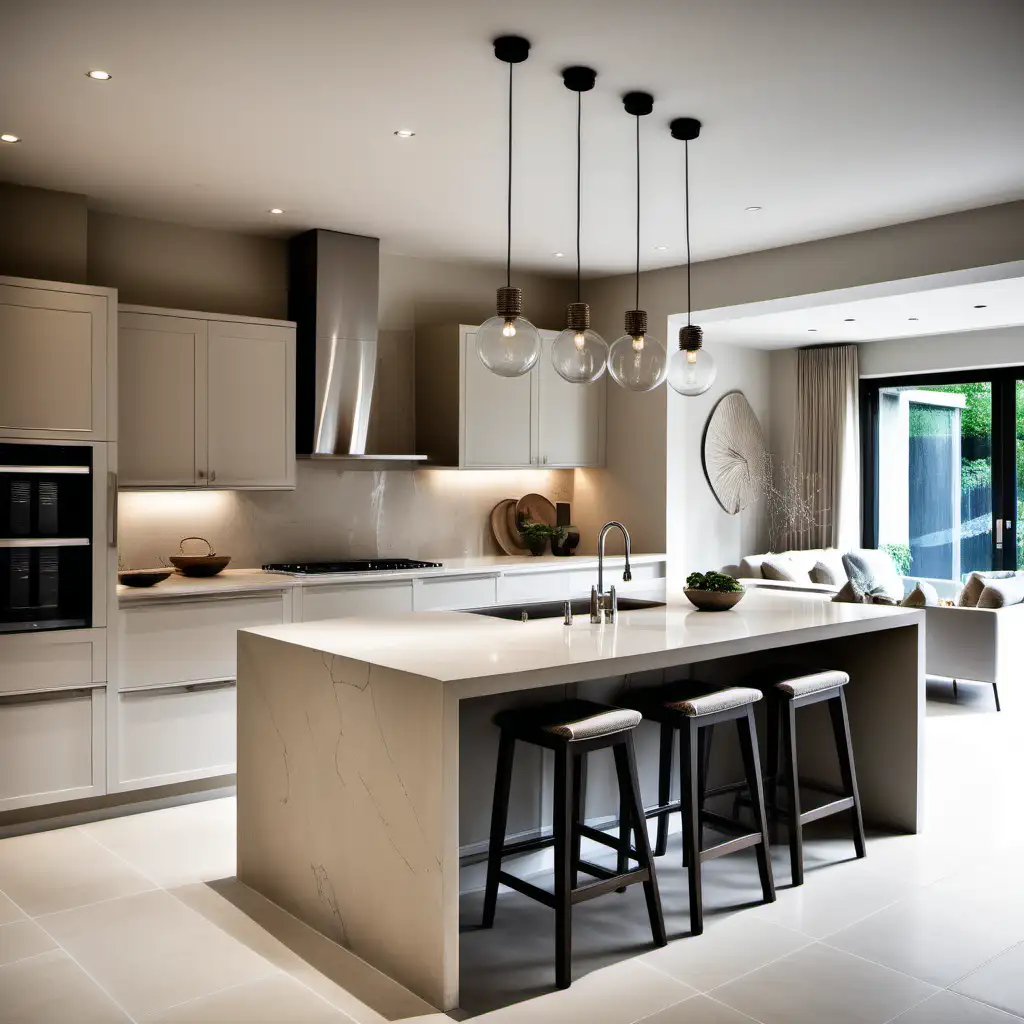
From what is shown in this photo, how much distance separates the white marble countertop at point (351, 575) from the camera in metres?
4.46

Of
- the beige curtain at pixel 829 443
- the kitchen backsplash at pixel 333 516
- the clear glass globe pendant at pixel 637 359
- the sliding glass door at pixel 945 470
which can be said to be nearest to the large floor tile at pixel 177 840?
the kitchen backsplash at pixel 333 516

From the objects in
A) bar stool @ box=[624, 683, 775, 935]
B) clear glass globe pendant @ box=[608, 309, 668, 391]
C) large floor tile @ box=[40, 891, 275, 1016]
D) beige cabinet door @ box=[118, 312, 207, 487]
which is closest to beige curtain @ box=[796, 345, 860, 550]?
bar stool @ box=[624, 683, 775, 935]

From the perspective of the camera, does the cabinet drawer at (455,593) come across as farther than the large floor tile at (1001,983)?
Yes

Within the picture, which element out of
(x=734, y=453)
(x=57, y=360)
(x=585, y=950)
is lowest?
(x=585, y=950)

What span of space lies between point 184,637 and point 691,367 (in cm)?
251

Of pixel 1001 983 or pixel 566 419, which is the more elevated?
Result: pixel 566 419

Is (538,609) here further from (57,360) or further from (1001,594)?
(1001,594)

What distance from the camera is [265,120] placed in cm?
361

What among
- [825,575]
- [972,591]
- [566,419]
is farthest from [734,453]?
[566,419]

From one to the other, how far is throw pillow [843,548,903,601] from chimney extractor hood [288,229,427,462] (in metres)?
4.12

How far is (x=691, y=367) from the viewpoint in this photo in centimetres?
369

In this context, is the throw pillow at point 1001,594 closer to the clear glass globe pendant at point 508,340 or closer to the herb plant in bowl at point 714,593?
the herb plant in bowl at point 714,593

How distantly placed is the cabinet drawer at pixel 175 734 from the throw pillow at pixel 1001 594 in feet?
14.9

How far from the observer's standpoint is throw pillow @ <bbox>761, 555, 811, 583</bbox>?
7.85 m
